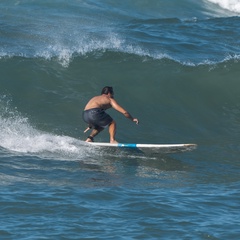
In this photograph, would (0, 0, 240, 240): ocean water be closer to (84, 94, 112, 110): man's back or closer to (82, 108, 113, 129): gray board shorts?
(82, 108, 113, 129): gray board shorts

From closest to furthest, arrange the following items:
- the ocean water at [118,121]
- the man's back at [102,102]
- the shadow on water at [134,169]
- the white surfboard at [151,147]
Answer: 1. the ocean water at [118,121]
2. the shadow on water at [134,169]
3. the white surfboard at [151,147]
4. the man's back at [102,102]

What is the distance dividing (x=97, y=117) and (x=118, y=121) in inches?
97.9

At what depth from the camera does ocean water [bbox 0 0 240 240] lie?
10.3 metres

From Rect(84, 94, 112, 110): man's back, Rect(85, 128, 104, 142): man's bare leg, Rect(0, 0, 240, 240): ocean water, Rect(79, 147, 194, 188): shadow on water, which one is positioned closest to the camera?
Rect(0, 0, 240, 240): ocean water

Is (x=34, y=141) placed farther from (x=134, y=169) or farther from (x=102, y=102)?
(x=134, y=169)

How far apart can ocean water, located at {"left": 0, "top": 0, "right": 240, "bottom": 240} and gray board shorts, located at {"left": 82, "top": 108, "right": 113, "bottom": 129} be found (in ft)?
1.55

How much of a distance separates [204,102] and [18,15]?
960cm

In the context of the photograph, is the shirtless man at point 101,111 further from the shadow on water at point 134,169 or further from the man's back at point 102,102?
the shadow on water at point 134,169

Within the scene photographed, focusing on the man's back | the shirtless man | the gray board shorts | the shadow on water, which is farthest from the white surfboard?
the man's back

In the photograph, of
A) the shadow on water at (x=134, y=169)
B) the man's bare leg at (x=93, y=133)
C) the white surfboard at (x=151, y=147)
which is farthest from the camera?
the man's bare leg at (x=93, y=133)

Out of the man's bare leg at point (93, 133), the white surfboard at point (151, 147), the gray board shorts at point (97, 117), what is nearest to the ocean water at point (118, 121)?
the white surfboard at point (151, 147)

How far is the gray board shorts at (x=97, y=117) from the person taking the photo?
1419 cm

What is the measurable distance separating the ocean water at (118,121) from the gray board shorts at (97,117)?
18.6 inches

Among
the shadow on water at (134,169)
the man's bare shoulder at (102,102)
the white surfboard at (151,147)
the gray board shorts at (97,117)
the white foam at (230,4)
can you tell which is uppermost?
the white foam at (230,4)
